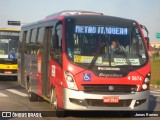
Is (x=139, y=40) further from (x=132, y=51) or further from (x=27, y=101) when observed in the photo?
(x=27, y=101)

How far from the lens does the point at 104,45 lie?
460 inches

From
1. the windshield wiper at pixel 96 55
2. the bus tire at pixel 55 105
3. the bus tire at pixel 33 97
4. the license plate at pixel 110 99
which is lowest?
the bus tire at pixel 33 97

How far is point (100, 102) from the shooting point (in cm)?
1105

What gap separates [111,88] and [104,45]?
3.94 ft

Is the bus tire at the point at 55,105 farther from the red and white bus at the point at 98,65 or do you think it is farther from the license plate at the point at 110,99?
the license plate at the point at 110,99

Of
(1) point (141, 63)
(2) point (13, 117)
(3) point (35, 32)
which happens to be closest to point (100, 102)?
(1) point (141, 63)

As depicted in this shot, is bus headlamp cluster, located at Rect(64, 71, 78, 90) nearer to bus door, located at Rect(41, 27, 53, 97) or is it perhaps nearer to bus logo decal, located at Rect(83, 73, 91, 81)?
bus logo decal, located at Rect(83, 73, 91, 81)

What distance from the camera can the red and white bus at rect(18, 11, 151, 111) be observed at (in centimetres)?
1104

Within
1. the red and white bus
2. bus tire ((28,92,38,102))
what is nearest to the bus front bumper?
the red and white bus

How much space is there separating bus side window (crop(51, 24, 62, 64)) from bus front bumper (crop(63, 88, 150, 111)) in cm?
106

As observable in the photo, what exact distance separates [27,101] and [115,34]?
17.0ft

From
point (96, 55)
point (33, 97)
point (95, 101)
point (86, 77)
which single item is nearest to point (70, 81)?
point (86, 77)

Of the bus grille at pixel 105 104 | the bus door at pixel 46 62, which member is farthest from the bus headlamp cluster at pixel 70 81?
the bus door at pixel 46 62

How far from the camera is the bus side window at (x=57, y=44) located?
11734 mm
